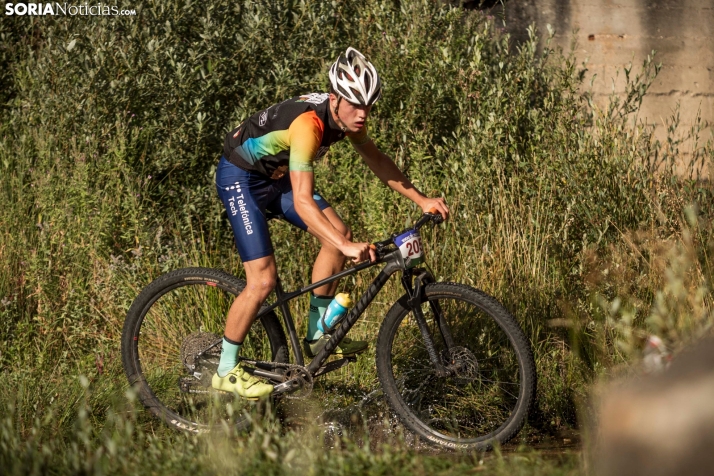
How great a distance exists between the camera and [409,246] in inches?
178

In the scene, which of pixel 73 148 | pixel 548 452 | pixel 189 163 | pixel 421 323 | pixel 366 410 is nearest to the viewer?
pixel 548 452

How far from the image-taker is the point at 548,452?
4.34 meters

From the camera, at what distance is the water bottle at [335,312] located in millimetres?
4793

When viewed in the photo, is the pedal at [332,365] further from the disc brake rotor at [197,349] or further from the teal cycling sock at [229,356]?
the disc brake rotor at [197,349]

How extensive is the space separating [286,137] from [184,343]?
1487 mm

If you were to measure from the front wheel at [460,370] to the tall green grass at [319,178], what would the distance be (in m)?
0.37

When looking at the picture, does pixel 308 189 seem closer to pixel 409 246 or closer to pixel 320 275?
pixel 409 246

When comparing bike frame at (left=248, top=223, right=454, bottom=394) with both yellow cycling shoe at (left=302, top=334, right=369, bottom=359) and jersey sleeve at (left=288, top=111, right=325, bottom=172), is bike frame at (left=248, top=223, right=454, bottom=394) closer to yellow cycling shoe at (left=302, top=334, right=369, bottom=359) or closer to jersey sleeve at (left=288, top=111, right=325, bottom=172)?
yellow cycling shoe at (left=302, top=334, right=369, bottom=359)

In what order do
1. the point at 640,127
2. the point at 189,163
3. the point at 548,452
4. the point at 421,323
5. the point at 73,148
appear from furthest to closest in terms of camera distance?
the point at 189,163 < the point at 73,148 < the point at 640,127 < the point at 421,323 < the point at 548,452

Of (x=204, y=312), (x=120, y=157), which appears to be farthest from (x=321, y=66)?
(x=204, y=312)

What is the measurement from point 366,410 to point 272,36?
340 cm

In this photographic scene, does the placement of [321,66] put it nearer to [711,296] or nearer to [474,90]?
[474,90]

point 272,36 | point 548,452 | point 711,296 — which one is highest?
point 272,36

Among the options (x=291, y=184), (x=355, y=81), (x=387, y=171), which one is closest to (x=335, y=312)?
(x=291, y=184)
